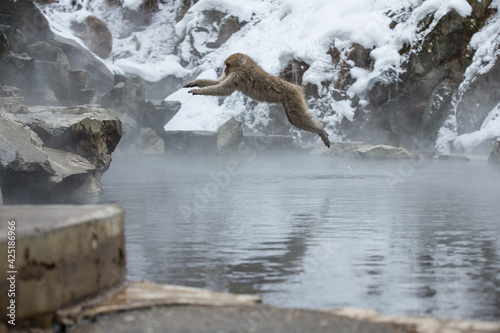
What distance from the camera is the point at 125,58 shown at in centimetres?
2748

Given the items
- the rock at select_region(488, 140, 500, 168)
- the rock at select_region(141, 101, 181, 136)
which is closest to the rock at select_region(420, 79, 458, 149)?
the rock at select_region(488, 140, 500, 168)

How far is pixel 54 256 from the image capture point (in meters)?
2.53

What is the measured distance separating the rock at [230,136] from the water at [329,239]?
25.1 ft

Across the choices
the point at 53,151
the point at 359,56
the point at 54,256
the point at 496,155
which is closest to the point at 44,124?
the point at 53,151

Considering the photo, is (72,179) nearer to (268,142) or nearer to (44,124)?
(44,124)

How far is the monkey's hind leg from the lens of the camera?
22.9 feet

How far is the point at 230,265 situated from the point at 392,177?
6.68 m

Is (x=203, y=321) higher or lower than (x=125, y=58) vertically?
lower

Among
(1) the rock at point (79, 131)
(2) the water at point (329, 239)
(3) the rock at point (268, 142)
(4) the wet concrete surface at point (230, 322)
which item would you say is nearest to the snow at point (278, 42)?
(3) the rock at point (268, 142)

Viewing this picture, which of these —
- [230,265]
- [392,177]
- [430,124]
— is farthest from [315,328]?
[430,124]

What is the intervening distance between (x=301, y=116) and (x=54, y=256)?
4.81 meters

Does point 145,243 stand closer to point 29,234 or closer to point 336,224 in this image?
point 336,224

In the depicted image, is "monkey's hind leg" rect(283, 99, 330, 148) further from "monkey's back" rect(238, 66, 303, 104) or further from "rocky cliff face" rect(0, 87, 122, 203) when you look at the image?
"rocky cliff face" rect(0, 87, 122, 203)

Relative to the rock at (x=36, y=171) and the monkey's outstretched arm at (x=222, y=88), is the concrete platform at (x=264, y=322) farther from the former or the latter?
the rock at (x=36, y=171)
